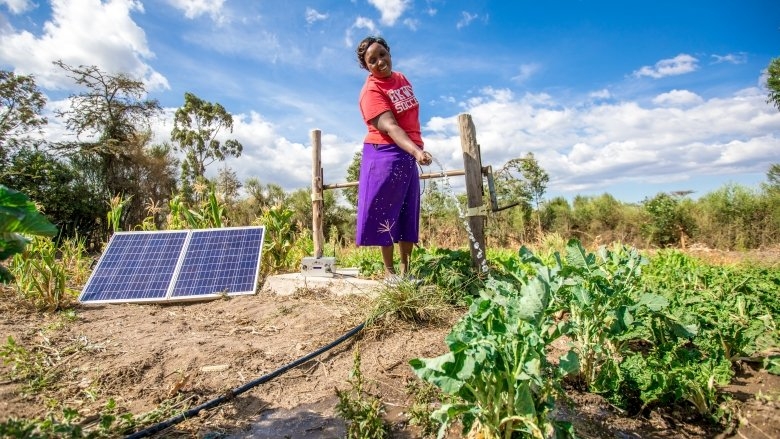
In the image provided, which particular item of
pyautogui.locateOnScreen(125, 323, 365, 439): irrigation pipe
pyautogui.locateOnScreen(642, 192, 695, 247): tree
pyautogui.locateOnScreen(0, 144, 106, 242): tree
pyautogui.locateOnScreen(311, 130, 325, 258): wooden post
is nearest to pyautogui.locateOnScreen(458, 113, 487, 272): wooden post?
pyautogui.locateOnScreen(125, 323, 365, 439): irrigation pipe

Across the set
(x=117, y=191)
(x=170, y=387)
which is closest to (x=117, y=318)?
(x=170, y=387)

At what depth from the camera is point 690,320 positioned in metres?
1.89

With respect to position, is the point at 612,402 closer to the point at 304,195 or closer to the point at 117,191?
the point at 304,195

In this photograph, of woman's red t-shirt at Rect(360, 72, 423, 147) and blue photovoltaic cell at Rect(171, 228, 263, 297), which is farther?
blue photovoltaic cell at Rect(171, 228, 263, 297)

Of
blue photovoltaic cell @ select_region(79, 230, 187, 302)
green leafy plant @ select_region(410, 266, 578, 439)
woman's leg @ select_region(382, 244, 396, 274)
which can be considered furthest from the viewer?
blue photovoltaic cell @ select_region(79, 230, 187, 302)

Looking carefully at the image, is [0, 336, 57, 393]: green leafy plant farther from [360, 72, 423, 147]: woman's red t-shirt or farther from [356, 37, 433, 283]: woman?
[360, 72, 423, 147]: woman's red t-shirt

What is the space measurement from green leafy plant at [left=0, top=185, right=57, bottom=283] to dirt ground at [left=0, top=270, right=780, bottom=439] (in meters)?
0.92

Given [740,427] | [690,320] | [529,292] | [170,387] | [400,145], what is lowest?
[740,427]

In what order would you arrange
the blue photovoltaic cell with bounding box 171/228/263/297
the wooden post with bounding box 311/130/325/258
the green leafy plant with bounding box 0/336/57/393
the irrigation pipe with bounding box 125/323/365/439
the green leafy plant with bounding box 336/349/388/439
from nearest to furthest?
the green leafy plant with bounding box 336/349/388/439 < the irrigation pipe with bounding box 125/323/365/439 < the green leafy plant with bounding box 0/336/57/393 < the blue photovoltaic cell with bounding box 171/228/263/297 < the wooden post with bounding box 311/130/325/258

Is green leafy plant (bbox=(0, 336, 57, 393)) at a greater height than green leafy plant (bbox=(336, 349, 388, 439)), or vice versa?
green leafy plant (bbox=(0, 336, 57, 393))

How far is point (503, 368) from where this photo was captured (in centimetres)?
128

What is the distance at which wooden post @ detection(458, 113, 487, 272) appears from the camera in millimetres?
3656

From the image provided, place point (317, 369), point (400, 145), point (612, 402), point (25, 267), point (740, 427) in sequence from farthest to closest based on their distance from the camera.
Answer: point (25, 267) < point (400, 145) < point (317, 369) < point (612, 402) < point (740, 427)

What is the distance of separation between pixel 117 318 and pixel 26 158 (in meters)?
10.7
